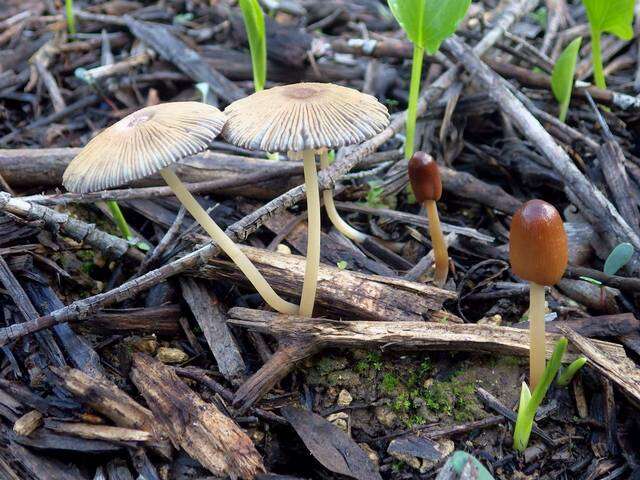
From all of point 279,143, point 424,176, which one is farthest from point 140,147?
point 424,176

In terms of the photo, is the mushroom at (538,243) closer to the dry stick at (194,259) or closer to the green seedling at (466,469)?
the green seedling at (466,469)

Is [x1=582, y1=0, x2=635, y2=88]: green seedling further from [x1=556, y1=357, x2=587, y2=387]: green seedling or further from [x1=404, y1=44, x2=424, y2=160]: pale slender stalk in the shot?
[x1=556, y1=357, x2=587, y2=387]: green seedling

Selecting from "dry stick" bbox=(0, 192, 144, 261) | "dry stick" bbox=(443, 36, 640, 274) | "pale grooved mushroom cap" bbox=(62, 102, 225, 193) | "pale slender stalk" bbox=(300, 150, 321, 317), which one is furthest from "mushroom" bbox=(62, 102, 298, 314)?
"dry stick" bbox=(443, 36, 640, 274)

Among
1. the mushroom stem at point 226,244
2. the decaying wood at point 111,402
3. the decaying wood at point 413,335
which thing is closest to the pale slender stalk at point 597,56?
the decaying wood at point 413,335

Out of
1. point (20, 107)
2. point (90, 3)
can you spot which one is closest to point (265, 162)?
point (20, 107)

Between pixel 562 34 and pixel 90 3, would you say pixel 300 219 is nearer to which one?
pixel 562 34

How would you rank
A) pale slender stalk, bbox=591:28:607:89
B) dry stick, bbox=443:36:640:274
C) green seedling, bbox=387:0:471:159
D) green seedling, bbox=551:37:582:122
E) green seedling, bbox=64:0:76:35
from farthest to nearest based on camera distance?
green seedling, bbox=64:0:76:35, pale slender stalk, bbox=591:28:607:89, green seedling, bbox=551:37:582:122, green seedling, bbox=387:0:471:159, dry stick, bbox=443:36:640:274
